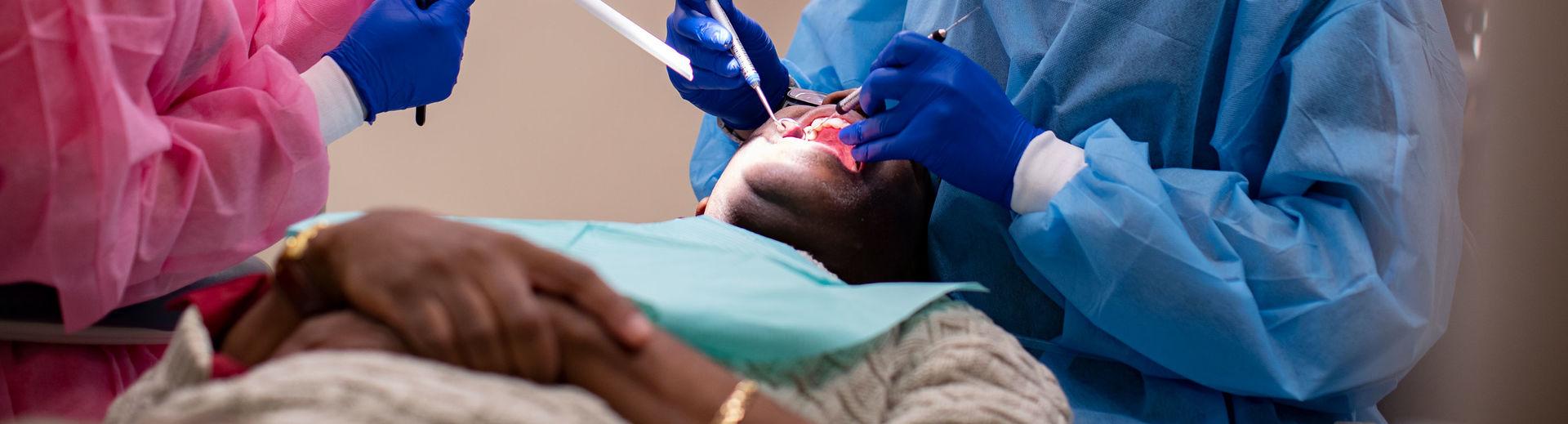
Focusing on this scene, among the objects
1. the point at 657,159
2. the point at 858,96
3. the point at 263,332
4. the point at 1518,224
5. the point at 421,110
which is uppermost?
the point at 1518,224

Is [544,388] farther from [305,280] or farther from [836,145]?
[836,145]

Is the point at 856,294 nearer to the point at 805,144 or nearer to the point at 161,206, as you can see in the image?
the point at 805,144

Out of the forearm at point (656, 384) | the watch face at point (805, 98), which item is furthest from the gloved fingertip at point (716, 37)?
the forearm at point (656, 384)

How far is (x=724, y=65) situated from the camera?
173 cm

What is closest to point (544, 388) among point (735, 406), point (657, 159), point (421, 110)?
point (735, 406)

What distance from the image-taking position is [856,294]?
1115mm

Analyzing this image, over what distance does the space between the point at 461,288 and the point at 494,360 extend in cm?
6

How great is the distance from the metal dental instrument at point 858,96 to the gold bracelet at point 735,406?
Result: 0.78m

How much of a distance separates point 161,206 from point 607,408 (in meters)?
0.74

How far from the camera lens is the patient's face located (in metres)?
1.48

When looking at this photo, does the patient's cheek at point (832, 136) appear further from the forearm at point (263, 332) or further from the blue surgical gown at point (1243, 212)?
the forearm at point (263, 332)

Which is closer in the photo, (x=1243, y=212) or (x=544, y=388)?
(x=544, y=388)

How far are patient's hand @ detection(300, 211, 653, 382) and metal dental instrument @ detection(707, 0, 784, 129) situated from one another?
85 cm

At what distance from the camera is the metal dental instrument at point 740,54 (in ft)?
5.44
